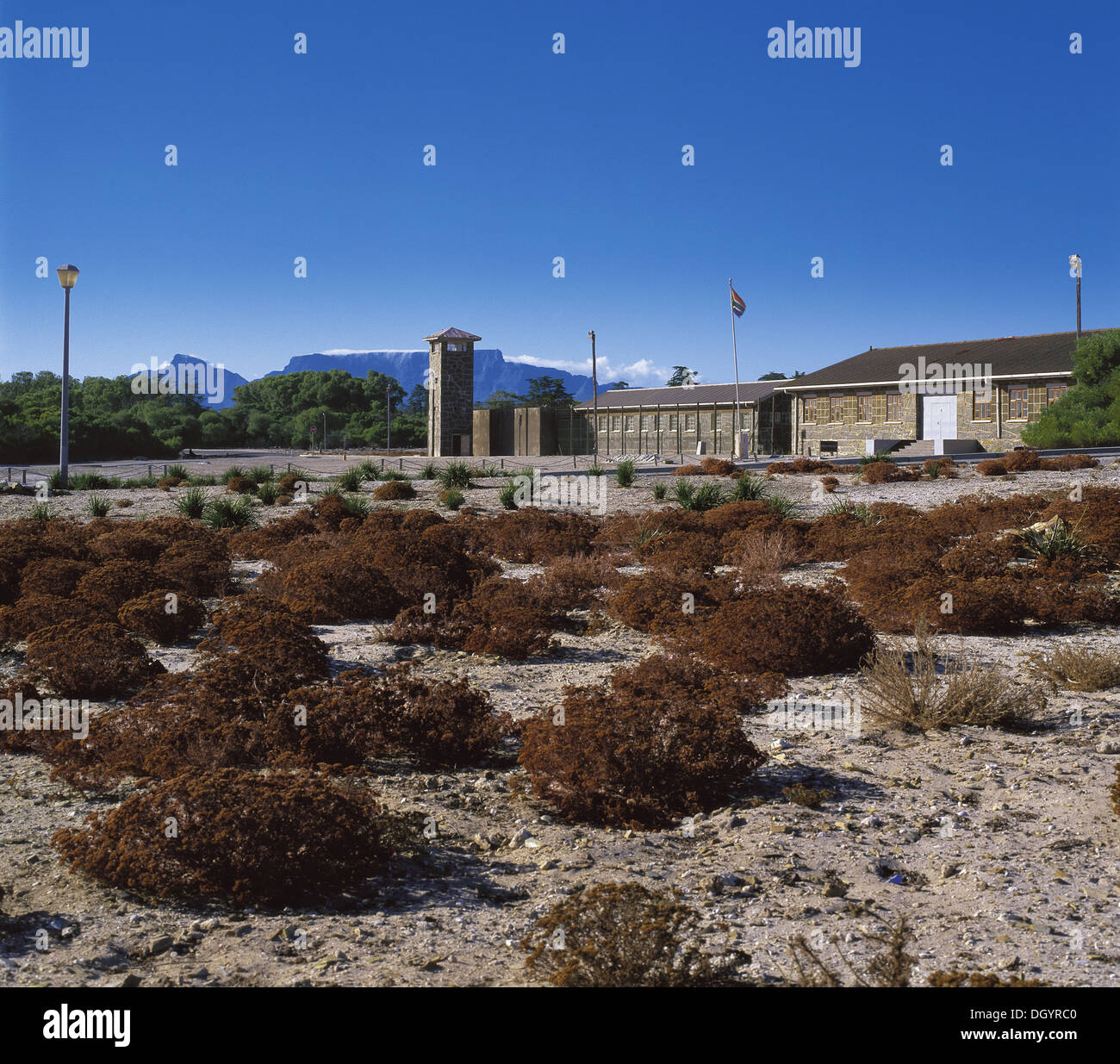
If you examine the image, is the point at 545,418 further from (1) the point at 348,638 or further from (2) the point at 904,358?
(1) the point at 348,638

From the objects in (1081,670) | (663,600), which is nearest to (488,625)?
(663,600)

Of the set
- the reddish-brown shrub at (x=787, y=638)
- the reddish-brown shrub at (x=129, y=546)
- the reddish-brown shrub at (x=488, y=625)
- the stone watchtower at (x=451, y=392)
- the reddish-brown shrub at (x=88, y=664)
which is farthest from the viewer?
the stone watchtower at (x=451, y=392)

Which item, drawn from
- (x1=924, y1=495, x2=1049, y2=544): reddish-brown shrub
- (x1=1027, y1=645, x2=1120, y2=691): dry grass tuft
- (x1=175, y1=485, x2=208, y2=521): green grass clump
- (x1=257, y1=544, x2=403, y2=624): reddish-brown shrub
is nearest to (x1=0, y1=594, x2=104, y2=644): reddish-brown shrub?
(x1=257, y1=544, x2=403, y2=624): reddish-brown shrub

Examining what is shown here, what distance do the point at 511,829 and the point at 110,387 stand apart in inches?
3440

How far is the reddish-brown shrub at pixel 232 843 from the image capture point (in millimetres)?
4148

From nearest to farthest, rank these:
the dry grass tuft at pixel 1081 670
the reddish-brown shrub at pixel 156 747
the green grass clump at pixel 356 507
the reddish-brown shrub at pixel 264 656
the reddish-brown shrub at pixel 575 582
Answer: the reddish-brown shrub at pixel 156 747
the reddish-brown shrub at pixel 264 656
the dry grass tuft at pixel 1081 670
the reddish-brown shrub at pixel 575 582
the green grass clump at pixel 356 507

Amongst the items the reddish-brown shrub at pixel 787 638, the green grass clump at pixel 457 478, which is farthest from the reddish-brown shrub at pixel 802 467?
the reddish-brown shrub at pixel 787 638

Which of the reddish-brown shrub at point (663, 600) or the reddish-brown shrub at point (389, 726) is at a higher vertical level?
the reddish-brown shrub at point (663, 600)

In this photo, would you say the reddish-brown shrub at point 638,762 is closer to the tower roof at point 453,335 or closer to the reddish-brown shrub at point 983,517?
the reddish-brown shrub at point 983,517

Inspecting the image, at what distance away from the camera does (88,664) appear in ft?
24.2

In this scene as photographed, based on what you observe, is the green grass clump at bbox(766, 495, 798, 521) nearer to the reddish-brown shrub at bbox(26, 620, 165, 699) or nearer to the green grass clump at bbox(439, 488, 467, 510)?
the green grass clump at bbox(439, 488, 467, 510)

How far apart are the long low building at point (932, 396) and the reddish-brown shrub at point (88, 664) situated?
121 ft

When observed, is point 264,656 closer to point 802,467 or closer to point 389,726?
point 389,726
